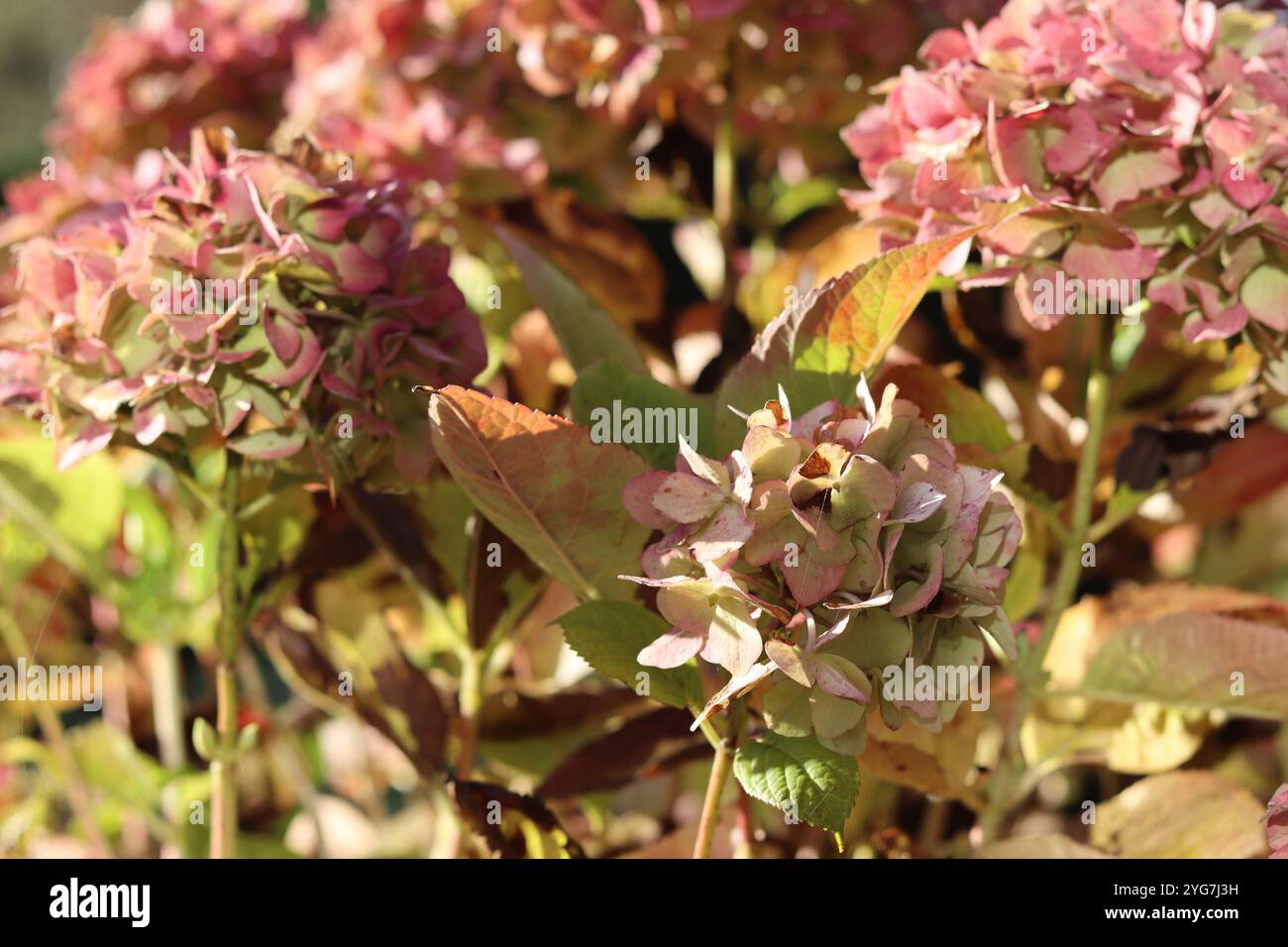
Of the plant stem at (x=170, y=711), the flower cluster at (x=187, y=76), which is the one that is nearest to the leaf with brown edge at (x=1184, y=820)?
the plant stem at (x=170, y=711)

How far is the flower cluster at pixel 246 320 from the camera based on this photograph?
38cm

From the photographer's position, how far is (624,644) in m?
0.36

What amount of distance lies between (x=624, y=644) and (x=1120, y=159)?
217 mm

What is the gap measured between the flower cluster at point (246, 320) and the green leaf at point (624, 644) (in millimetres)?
91

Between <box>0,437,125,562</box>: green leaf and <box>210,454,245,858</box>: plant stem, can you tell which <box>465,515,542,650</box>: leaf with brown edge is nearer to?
→ <box>210,454,245,858</box>: plant stem

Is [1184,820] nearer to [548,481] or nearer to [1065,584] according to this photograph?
[1065,584]

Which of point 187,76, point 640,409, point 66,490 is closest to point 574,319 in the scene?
point 640,409

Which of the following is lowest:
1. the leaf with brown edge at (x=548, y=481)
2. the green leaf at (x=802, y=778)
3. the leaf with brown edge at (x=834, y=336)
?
the green leaf at (x=802, y=778)

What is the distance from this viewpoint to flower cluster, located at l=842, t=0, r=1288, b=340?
375 mm

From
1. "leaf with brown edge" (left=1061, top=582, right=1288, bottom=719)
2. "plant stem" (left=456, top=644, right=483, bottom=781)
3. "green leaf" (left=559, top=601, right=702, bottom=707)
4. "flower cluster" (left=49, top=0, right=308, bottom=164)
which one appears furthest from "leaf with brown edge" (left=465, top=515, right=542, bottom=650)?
"flower cluster" (left=49, top=0, right=308, bottom=164)

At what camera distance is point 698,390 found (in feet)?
1.80

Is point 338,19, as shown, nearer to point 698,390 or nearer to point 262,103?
A: point 262,103

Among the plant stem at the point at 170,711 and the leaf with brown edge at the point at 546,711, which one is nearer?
the leaf with brown edge at the point at 546,711

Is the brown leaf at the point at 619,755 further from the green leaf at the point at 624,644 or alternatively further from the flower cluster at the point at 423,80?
the flower cluster at the point at 423,80
